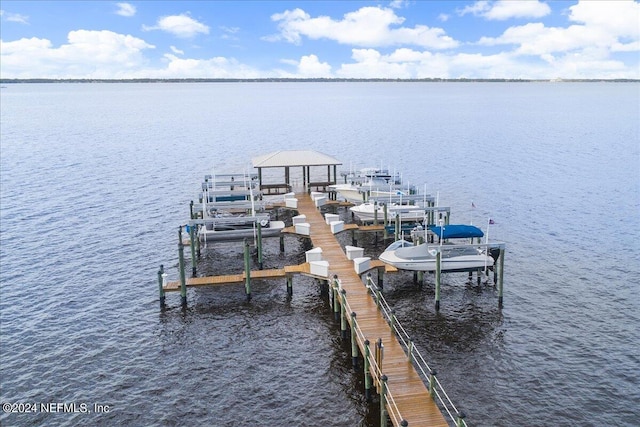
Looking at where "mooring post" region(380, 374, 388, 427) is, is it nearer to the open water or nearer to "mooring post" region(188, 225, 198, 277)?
the open water

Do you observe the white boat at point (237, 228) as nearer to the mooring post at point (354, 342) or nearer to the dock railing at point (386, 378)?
the dock railing at point (386, 378)

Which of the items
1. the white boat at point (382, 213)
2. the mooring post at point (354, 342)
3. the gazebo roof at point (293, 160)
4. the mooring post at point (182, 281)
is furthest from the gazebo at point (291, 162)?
the mooring post at point (354, 342)

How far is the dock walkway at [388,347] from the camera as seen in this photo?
1988cm

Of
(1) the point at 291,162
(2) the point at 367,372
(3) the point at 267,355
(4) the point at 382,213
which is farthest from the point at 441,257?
(1) the point at 291,162

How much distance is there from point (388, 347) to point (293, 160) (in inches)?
1158

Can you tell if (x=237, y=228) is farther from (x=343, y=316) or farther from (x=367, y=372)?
(x=367, y=372)

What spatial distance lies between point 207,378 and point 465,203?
37507mm

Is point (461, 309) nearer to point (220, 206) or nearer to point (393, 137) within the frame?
point (220, 206)

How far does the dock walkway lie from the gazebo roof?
11.4 metres

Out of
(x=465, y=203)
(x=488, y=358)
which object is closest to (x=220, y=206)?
(x=488, y=358)

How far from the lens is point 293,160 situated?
51125 millimetres

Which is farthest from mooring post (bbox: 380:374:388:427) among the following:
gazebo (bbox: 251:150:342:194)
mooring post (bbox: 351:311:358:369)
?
gazebo (bbox: 251:150:342:194)

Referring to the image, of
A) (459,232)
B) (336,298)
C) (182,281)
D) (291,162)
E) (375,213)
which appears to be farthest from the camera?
(291,162)

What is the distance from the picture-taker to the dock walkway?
19875mm
